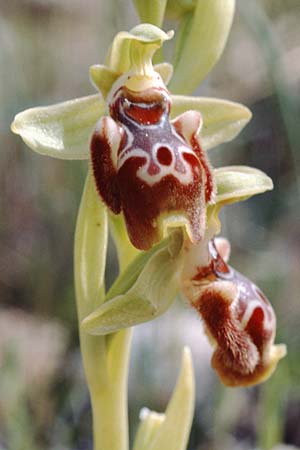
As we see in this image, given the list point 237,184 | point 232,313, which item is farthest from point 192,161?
point 232,313

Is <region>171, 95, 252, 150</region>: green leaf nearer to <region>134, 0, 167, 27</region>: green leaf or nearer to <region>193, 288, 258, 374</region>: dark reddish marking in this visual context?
<region>134, 0, 167, 27</region>: green leaf

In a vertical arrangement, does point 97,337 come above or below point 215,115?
below

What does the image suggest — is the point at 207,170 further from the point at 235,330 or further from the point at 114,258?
the point at 114,258

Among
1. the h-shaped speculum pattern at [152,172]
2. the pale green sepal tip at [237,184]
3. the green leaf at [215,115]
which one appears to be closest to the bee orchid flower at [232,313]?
the pale green sepal tip at [237,184]

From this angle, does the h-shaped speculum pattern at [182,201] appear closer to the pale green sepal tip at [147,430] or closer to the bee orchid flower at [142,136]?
the bee orchid flower at [142,136]

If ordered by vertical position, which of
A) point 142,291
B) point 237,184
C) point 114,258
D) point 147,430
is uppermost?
point 237,184

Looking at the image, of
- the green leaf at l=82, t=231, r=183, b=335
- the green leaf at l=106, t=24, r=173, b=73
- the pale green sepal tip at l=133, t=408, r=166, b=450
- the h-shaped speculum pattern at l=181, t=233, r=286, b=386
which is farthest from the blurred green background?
the green leaf at l=106, t=24, r=173, b=73

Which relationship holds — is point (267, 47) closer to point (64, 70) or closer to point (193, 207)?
point (193, 207)
